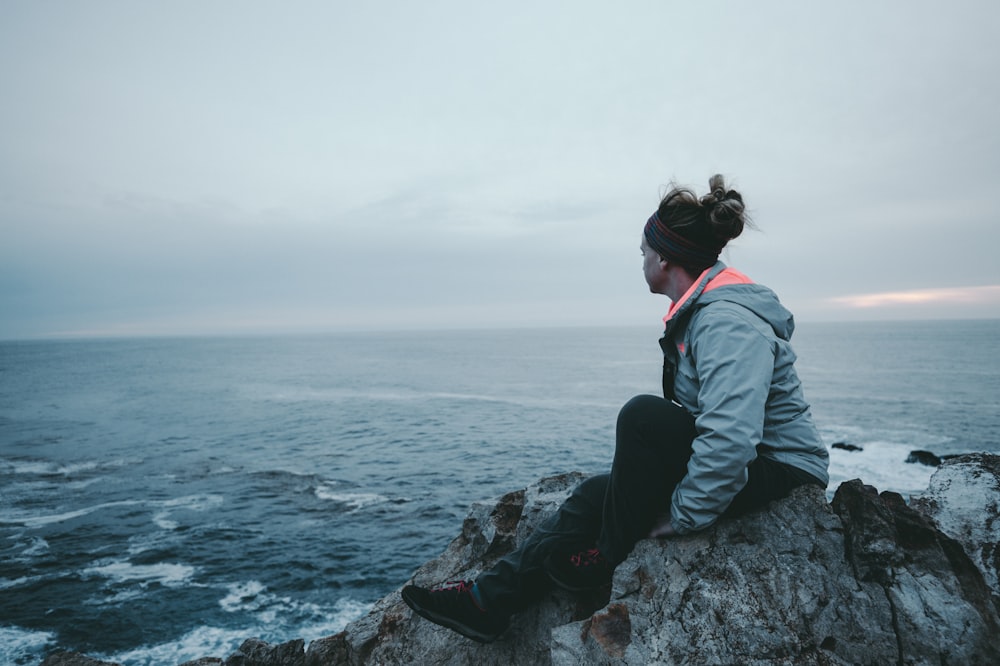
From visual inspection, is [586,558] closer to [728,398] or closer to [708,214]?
[728,398]

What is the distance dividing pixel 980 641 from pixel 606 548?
243cm

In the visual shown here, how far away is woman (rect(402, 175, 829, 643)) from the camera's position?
3.56m

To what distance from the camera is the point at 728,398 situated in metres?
3.50

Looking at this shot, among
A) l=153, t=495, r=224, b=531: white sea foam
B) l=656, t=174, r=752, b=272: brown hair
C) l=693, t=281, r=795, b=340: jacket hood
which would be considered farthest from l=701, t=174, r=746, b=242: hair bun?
l=153, t=495, r=224, b=531: white sea foam

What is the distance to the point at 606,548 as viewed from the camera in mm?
4551

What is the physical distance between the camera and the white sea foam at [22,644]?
12855 millimetres

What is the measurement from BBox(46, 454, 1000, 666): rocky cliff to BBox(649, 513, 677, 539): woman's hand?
0.15 m

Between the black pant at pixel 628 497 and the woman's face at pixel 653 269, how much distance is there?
0.99 meters

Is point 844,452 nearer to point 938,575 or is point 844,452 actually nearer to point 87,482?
point 938,575

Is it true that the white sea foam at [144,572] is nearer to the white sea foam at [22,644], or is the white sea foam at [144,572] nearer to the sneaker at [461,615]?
the white sea foam at [22,644]

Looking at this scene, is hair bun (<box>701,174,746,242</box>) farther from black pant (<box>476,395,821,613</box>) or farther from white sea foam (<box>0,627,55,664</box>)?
white sea foam (<box>0,627,55,664</box>)

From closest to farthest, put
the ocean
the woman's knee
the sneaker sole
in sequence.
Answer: the woman's knee < the sneaker sole < the ocean

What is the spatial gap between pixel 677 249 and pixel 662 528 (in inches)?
87.6

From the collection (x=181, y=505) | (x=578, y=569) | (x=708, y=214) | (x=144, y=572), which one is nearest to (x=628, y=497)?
(x=578, y=569)
